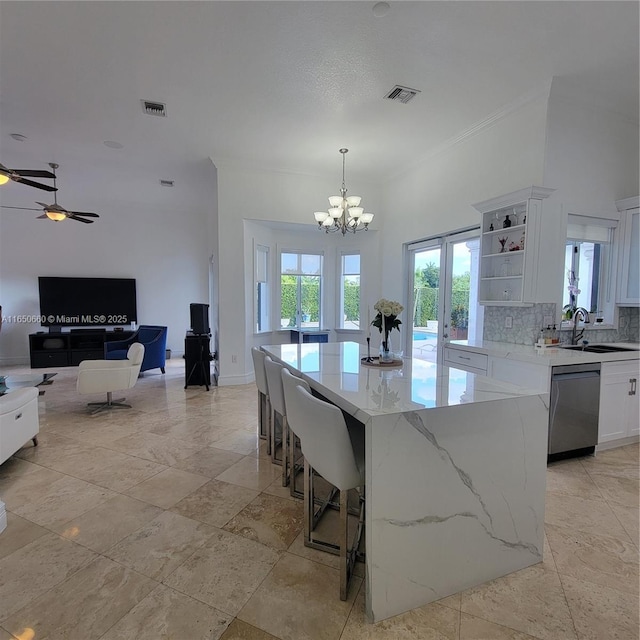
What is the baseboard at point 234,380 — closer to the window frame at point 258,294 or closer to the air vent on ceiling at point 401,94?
the window frame at point 258,294

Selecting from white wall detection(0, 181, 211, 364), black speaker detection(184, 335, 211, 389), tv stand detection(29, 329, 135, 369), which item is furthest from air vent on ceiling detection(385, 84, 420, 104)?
tv stand detection(29, 329, 135, 369)

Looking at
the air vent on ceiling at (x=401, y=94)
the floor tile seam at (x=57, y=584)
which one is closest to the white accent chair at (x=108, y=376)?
the floor tile seam at (x=57, y=584)

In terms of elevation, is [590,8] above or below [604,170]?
above

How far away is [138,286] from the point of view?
A: 780 cm

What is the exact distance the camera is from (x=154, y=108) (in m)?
3.75

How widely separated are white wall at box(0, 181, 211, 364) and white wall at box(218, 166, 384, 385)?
2637 mm

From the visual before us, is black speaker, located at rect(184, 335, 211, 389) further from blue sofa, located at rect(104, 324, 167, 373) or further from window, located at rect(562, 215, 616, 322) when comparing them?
window, located at rect(562, 215, 616, 322)

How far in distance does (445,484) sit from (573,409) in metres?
2.08

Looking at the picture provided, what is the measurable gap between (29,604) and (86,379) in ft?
9.36

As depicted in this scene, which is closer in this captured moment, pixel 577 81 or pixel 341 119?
pixel 577 81

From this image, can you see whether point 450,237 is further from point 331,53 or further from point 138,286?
point 138,286

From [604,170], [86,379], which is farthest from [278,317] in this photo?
[604,170]

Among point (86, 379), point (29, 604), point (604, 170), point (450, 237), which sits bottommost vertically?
point (29, 604)

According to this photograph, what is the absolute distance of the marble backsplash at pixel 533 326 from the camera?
361 cm
